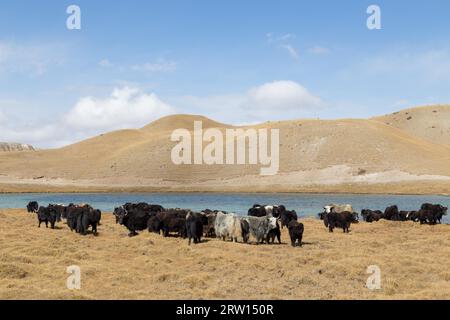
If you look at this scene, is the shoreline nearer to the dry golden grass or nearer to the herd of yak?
the herd of yak

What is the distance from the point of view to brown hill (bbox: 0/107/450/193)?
109625mm

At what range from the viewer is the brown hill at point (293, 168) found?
10962 centimetres

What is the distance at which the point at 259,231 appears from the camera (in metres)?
26.0

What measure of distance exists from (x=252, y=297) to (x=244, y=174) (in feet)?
358

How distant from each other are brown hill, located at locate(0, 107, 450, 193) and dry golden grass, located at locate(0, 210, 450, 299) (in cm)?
7803

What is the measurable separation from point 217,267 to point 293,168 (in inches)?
4220

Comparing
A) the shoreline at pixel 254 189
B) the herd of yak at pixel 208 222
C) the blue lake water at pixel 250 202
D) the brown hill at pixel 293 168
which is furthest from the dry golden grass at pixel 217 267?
the brown hill at pixel 293 168

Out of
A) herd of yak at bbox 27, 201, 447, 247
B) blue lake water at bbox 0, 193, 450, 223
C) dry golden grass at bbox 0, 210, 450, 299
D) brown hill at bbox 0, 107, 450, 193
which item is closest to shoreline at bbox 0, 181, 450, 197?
brown hill at bbox 0, 107, 450, 193

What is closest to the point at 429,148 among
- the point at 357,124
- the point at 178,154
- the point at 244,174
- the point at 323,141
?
the point at 357,124

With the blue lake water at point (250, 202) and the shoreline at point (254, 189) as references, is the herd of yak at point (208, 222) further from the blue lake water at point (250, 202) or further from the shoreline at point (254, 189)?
the shoreline at point (254, 189)

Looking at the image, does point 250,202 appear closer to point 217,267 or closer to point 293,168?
point 217,267

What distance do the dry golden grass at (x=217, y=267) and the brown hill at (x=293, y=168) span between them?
78.0m
